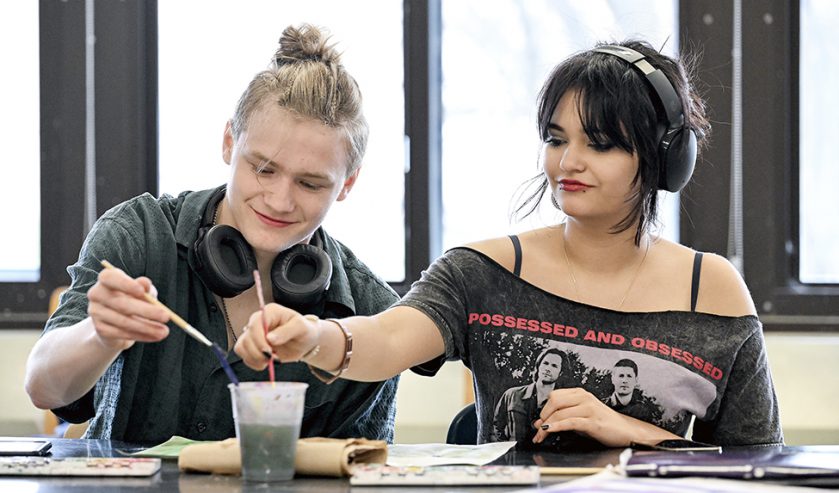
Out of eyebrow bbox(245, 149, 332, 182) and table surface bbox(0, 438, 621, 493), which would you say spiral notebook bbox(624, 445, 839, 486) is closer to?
table surface bbox(0, 438, 621, 493)

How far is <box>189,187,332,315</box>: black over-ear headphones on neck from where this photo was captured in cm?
158

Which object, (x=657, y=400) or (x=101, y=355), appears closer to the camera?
Result: (x=101, y=355)

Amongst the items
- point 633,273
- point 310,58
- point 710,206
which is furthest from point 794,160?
point 310,58

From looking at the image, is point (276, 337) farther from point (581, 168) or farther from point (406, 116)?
point (406, 116)

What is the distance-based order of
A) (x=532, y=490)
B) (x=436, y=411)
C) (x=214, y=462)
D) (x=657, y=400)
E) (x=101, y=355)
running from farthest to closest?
(x=436, y=411), (x=657, y=400), (x=101, y=355), (x=214, y=462), (x=532, y=490)

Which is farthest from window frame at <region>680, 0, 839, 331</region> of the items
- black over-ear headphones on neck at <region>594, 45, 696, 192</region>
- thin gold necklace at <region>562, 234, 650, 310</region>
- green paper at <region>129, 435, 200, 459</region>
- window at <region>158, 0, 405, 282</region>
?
green paper at <region>129, 435, 200, 459</region>

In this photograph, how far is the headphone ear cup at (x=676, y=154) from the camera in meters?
1.59

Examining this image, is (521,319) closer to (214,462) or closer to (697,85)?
(214,462)

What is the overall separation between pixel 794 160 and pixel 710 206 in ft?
1.04

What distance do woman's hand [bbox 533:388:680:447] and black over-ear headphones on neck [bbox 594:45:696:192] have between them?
386 millimetres

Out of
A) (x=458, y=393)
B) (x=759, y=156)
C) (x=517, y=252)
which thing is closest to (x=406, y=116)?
(x=458, y=393)

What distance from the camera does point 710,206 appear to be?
3230 millimetres

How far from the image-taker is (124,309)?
1.20m

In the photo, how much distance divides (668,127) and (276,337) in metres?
0.75
